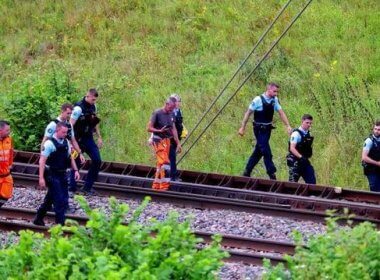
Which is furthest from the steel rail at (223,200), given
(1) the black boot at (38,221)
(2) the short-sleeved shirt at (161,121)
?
(1) the black boot at (38,221)

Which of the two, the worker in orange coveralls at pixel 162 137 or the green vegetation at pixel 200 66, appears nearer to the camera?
the worker in orange coveralls at pixel 162 137

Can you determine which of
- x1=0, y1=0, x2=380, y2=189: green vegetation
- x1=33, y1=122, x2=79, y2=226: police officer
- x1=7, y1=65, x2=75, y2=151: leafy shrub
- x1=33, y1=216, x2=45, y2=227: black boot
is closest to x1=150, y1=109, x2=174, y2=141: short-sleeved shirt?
x1=33, y1=122, x2=79, y2=226: police officer

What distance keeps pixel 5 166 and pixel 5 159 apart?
0.11 m

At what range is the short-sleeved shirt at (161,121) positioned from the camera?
1578 centimetres

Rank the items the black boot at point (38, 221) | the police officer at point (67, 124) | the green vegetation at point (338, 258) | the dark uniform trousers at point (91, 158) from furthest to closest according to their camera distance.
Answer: the dark uniform trousers at point (91, 158) < the black boot at point (38, 221) < the police officer at point (67, 124) < the green vegetation at point (338, 258)

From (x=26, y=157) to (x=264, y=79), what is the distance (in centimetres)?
616

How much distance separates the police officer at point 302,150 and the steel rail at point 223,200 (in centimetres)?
94

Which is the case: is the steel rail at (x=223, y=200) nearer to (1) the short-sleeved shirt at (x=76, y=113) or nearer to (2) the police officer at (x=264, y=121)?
(2) the police officer at (x=264, y=121)

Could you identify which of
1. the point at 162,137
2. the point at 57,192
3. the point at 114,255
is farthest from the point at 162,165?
the point at 114,255

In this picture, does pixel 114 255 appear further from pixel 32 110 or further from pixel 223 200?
pixel 32 110

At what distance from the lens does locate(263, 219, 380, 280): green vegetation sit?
6527mm

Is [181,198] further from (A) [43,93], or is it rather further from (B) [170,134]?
(A) [43,93]

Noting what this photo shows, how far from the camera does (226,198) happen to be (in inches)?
604

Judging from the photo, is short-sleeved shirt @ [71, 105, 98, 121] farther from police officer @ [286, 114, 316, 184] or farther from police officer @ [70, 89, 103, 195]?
police officer @ [286, 114, 316, 184]
